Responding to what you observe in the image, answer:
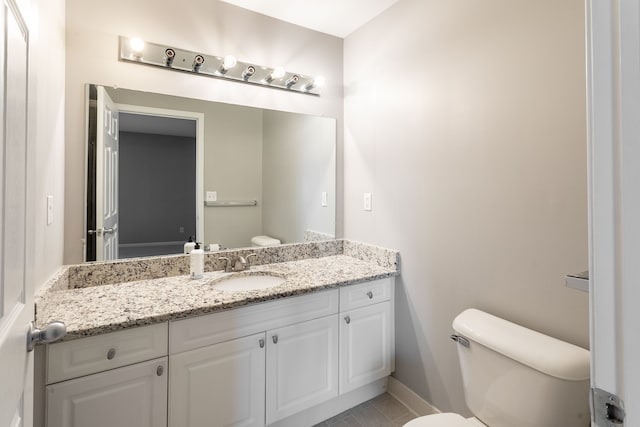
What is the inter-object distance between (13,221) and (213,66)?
4.91 ft

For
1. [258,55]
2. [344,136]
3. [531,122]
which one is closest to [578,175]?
[531,122]

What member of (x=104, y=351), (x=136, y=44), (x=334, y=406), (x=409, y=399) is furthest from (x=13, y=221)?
(x=409, y=399)

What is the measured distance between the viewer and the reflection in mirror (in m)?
1.62

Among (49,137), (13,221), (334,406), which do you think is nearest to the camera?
(13,221)

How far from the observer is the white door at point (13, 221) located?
0.57 meters

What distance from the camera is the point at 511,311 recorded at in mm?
1381

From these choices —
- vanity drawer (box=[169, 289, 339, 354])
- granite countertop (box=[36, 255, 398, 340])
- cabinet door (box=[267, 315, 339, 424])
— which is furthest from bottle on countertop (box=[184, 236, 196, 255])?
cabinet door (box=[267, 315, 339, 424])

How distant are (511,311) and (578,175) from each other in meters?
0.61

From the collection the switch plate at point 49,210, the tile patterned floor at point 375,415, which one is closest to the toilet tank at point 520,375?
the tile patterned floor at point 375,415

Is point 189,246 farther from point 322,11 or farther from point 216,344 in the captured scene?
point 322,11

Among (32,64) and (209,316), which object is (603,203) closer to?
(32,64)

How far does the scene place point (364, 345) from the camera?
1.83m

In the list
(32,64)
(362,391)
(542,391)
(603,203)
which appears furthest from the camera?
(362,391)

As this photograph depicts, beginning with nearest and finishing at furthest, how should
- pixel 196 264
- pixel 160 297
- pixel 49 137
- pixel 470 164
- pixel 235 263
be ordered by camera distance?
pixel 49 137, pixel 160 297, pixel 470 164, pixel 196 264, pixel 235 263
